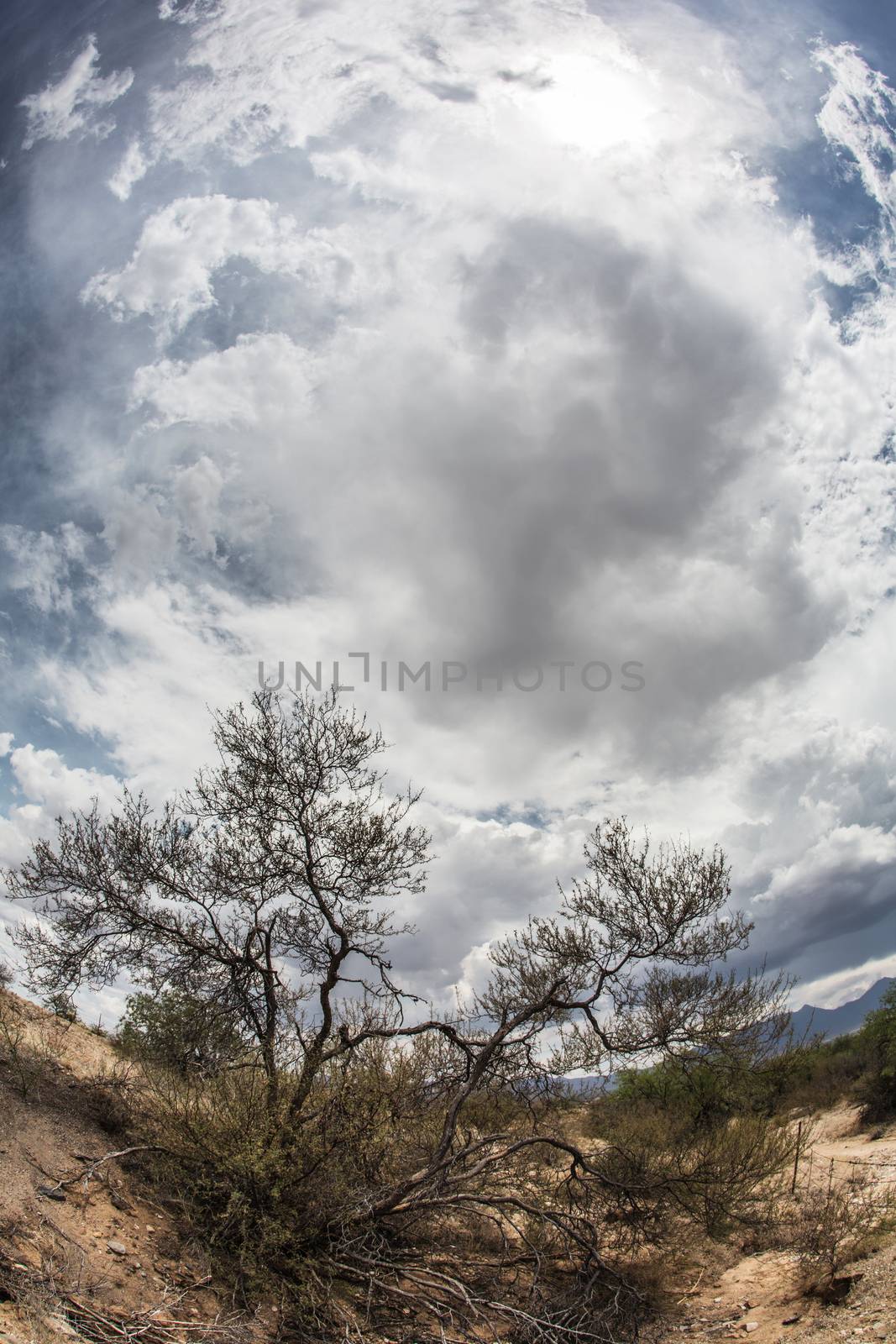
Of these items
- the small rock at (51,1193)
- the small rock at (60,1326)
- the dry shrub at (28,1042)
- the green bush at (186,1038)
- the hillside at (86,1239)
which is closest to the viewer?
the small rock at (60,1326)

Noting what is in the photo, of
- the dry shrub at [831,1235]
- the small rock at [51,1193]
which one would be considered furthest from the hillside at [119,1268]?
the dry shrub at [831,1235]

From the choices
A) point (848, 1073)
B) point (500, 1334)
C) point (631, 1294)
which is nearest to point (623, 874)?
point (631, 1294)

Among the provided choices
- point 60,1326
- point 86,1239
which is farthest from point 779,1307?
point 60,1326

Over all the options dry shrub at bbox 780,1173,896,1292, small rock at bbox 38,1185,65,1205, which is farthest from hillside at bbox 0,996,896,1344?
dry shrub at bbox 780,1173,896,1292

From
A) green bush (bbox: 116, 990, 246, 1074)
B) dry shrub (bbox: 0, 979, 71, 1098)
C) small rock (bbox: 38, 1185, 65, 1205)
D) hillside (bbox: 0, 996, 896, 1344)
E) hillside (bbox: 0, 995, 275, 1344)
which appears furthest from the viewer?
green bush (bbox: 116, 990, 246, 1074)

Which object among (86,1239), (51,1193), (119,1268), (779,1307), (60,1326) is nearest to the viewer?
(60,1326)

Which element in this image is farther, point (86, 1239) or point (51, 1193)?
point (51, 1193)

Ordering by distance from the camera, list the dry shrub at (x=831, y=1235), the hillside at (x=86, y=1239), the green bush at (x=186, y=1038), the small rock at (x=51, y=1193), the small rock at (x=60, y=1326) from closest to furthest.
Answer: the small rock at (x=60, y=1326) < the hillside at (x=86, y=1239) < the small rock at (x=51, y=1193) < the dry shrub at (x=831, y=1235) < the green bush at (x=186, y=1038)

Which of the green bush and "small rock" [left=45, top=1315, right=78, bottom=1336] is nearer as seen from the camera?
"small rock" [left=45, top=1315, right=78, bottom=1336]

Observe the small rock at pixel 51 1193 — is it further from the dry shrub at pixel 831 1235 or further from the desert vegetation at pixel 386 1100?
the dry shrub at pixel 831 1235

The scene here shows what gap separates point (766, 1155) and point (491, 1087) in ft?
13.9

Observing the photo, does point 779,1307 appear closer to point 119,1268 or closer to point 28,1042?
point 119,1268

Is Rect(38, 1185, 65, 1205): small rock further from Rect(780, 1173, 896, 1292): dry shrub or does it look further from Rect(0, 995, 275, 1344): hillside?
Rect(780, 1173, 896, 1292): dry shrub

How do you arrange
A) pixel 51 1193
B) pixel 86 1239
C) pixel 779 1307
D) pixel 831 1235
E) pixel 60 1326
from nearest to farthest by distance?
pixel 60 1326
pixel 86 1239
pixel 51 1193
pixel 779 1307
pixel 831 1235
